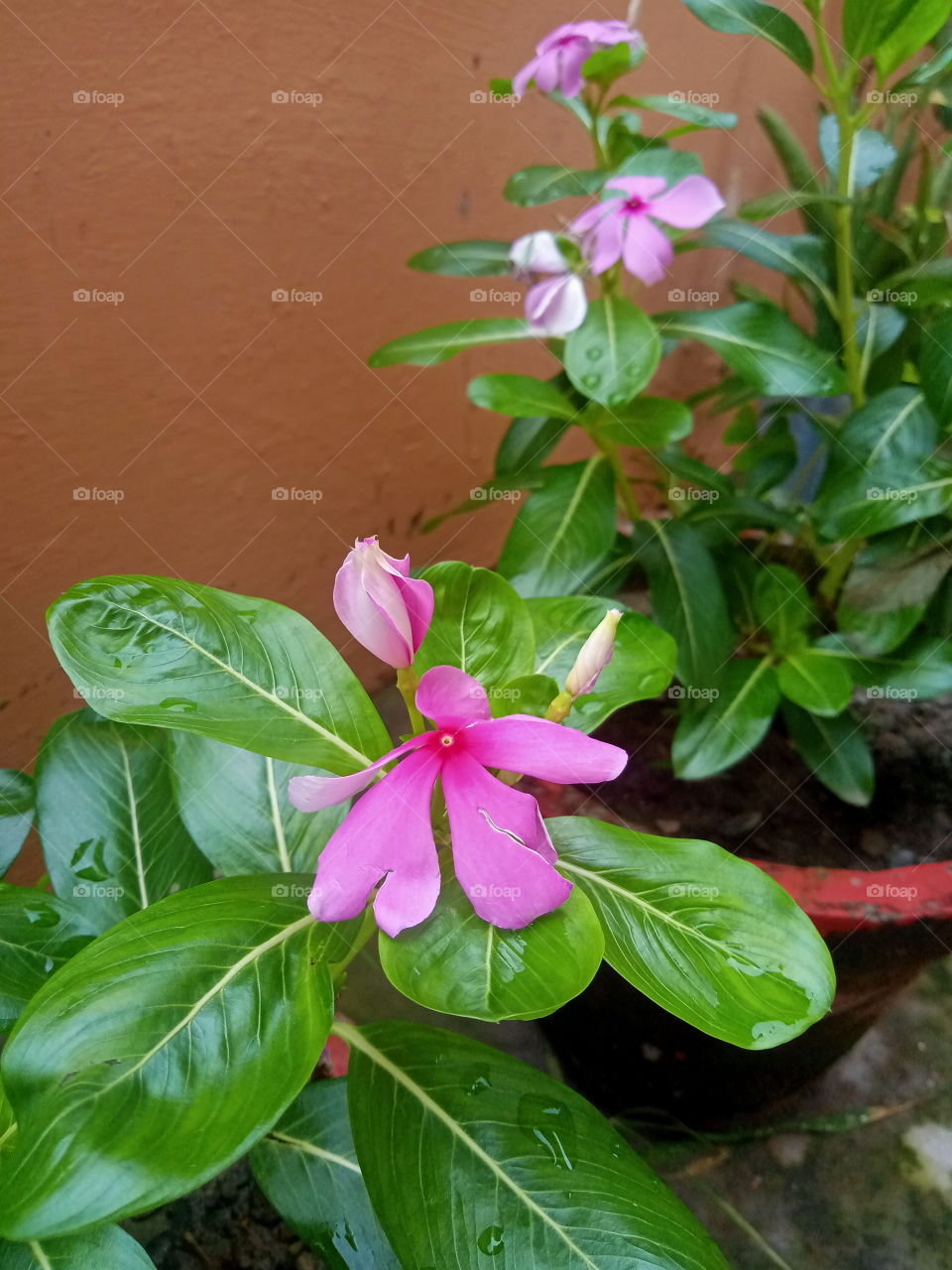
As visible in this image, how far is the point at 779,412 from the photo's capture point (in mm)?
989

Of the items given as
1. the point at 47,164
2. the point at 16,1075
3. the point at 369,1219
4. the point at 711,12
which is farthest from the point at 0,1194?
the point at 711,12

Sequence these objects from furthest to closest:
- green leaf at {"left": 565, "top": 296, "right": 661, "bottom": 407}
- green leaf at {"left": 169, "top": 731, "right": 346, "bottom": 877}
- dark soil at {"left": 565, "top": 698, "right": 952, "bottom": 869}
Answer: dark soil at {"left": 565, "top": 698, "right": 952, "bottom": 869}
green leaf at {"left": 565, "top": 296, "right": 661, "bottom": 407}
green leaf at {"left": 169, "top": 731, "right": 346, "bottom": 877}

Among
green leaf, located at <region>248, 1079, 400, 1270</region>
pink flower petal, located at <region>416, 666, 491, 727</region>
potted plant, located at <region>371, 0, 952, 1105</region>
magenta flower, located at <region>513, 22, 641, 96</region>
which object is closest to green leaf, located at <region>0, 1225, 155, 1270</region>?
green leaf, located at <region>248, 1079, 400, 1270</region>

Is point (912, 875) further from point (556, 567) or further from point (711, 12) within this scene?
point (711, 12)

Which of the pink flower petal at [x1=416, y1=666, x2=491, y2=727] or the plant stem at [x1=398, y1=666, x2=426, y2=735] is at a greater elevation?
the pink flower petal at [x1=416, y1=666, x2=491, y2=727]

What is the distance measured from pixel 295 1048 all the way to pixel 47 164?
0.72 m

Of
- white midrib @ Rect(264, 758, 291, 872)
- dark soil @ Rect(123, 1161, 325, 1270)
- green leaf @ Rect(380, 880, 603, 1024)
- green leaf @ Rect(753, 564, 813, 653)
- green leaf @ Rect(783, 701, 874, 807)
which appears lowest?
dark soil @ Rect(123, 1161, 325, 1270)

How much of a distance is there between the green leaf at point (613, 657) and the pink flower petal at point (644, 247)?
1.03 ft

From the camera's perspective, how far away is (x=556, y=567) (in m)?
0.78

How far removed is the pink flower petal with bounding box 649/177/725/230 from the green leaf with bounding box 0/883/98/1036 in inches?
26.7

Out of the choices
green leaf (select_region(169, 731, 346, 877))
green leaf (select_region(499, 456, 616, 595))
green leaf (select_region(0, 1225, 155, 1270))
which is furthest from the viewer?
green leaf (select_region(499, 456, 616, 595))

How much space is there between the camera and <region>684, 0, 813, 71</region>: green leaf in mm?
707

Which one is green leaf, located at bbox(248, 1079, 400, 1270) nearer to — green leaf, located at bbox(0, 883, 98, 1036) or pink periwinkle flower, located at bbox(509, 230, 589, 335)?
green leaf, located at bbox(0, 883, 98, 1036)

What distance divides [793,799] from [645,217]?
62cm
